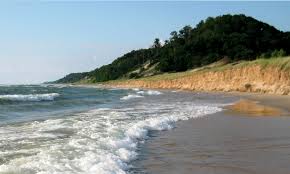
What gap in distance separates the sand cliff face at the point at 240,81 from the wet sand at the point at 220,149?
2744 centimetres

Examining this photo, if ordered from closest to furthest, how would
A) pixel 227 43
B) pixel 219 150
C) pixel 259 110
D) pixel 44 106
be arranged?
pixel 219 150 → pixel 259 110 → pixel 44 106 → pixel 227 43

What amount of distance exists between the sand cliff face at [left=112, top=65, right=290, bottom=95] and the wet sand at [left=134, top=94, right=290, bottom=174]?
27437 millimetres

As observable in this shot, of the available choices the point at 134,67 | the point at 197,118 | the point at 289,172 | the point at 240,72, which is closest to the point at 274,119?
the point at 197,118

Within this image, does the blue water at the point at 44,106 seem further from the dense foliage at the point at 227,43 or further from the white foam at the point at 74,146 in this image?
the dense foliage at the point at 227,43

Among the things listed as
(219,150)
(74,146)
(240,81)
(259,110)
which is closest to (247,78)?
(240,81)

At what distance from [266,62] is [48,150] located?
4357 cm

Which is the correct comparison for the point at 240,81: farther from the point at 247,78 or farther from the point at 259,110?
the point at 259,110

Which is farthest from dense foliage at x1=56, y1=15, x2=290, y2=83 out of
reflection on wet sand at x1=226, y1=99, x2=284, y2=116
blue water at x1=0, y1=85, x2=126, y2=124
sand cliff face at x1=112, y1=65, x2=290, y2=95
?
reflection on wet sand at x1=226, y1=99, x2=284, y2=116

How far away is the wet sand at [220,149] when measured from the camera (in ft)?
29.2

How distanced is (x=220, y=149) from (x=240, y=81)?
45.4m

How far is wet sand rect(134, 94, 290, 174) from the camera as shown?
8914 mm

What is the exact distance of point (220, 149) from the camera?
1115cm

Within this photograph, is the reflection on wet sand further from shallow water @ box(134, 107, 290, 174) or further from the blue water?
the blue water

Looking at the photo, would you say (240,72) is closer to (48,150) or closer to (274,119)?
(274,119)
